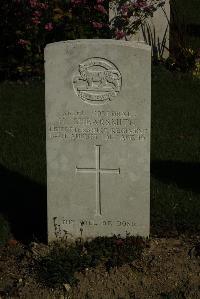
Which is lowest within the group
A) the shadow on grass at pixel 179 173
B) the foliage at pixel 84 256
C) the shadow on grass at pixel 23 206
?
the foliage at pixel 84 256

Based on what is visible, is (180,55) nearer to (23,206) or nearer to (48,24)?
(48,24)

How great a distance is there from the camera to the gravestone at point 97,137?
218 inches

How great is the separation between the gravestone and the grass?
0.46m

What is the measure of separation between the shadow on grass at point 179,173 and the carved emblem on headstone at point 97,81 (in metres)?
1.87

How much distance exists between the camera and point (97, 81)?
5.60 m

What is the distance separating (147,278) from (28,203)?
1.78 m

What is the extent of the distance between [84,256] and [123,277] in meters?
0.34

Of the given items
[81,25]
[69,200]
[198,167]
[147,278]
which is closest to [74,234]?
[69,200]

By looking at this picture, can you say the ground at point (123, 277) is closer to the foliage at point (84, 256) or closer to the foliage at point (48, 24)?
the foliage at point (84, 256)

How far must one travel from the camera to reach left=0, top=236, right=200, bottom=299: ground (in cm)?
531

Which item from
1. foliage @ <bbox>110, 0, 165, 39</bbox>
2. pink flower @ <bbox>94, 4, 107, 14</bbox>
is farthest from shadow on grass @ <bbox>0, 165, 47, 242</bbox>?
foliage @ <bbox>110, 0, 165, 39</bbox>

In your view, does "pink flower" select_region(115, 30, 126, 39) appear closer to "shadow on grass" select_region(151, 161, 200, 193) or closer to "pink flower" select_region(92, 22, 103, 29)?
"pink flower" select_region(92, 22, 103, 29)

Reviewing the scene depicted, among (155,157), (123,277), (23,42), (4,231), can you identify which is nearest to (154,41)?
(23,42)

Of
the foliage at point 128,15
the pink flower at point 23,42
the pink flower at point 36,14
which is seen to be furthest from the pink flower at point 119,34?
the pink flower at point 23,42
